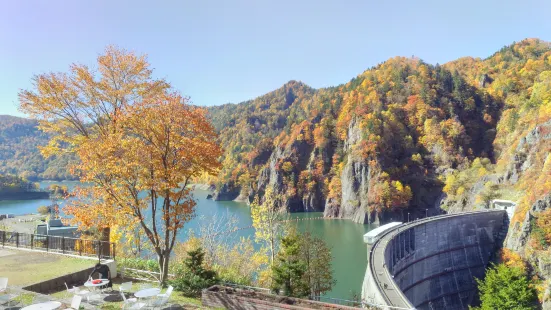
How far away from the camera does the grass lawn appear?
42.3 feet

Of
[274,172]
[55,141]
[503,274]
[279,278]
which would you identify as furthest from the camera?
[274,172]

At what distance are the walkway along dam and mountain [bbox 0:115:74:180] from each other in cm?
14108

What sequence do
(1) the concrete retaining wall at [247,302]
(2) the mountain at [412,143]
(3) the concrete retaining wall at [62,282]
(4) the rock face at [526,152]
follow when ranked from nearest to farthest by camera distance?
(1) the concrete retaining wall at [247,302]
(3) the concrete retaining wall at [62,282]
(4) the rock face at [526,152]
(2) the mountain at [412,143]

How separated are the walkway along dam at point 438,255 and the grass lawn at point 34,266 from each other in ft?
46.8

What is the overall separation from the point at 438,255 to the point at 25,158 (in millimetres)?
189551

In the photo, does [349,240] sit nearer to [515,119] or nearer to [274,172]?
[274,172]

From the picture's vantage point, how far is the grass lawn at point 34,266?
42.3 ft

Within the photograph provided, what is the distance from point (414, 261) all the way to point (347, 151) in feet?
207

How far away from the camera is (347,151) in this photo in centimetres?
9188

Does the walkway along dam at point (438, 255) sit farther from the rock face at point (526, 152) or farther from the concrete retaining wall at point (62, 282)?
the rock face at point (526, 152)

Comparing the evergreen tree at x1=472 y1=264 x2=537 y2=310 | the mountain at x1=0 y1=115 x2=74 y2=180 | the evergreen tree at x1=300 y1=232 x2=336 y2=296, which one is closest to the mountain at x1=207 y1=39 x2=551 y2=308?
the evergreen tree at x1=472 y1=264 x2=537 y2=310

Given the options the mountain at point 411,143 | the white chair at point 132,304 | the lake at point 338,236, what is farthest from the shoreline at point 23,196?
the white chair at point 132,304

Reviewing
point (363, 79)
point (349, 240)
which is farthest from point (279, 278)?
point (363, 79)

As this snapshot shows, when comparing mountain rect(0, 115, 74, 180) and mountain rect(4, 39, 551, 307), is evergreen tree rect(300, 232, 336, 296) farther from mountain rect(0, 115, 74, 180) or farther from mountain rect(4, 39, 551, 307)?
mountain rect(0, 115, 74, 180)
